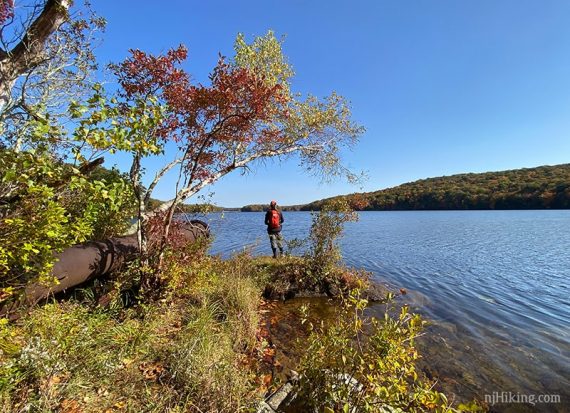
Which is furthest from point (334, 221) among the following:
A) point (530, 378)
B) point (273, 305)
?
point (530, 378)

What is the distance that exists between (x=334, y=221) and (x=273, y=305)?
3833 millimetres

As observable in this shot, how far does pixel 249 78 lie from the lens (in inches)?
255

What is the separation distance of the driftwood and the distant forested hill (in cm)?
7203

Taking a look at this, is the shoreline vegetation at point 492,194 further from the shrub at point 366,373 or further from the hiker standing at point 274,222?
the shrub at point 366,373

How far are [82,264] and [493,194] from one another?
98976 millimetres

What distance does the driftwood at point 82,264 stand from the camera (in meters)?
4.52

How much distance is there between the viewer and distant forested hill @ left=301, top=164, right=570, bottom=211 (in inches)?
2832

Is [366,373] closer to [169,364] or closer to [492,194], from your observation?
[169,364]

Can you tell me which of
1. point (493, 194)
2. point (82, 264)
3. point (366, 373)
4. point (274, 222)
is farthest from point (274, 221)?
point (493, 194)

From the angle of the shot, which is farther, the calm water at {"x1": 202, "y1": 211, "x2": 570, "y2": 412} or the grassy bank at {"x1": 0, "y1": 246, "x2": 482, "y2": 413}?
the calm water at {"x1": 202, "y1": 211, "x2": 570, "y2": 412}

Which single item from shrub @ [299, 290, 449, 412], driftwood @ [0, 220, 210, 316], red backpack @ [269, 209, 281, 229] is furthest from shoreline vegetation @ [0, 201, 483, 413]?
red backpack @ [269, 209, 281, 229]

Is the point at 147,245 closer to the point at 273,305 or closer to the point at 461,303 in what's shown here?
the point at 273,305

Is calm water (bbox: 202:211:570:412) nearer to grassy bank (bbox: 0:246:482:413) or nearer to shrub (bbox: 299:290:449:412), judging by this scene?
grassy bank (bbox: 0:246:482:413)

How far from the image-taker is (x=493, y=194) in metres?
81.6
